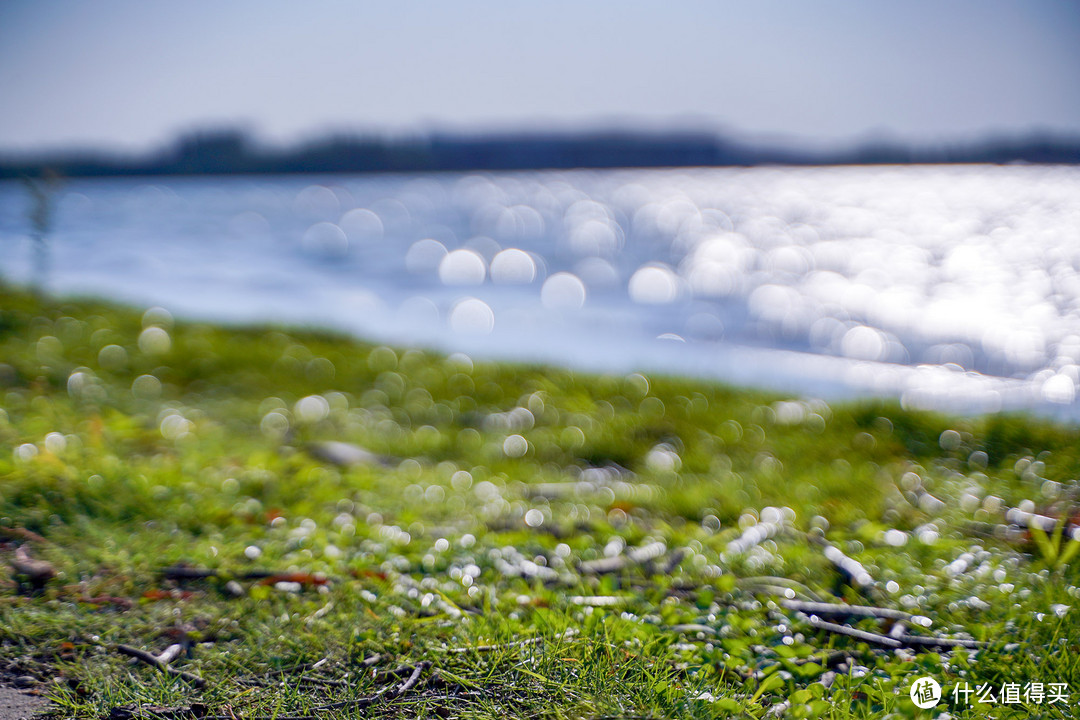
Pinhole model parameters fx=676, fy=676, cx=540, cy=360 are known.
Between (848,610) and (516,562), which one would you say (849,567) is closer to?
A: (848,610)

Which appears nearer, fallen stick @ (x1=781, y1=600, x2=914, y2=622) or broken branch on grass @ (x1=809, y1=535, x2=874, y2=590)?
fallen stick @ (x1=781, y1=600, x2=914, y2=622)

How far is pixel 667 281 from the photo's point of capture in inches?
631

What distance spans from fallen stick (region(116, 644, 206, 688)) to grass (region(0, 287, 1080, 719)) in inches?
0.9

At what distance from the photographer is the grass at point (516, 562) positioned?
1.80 metres

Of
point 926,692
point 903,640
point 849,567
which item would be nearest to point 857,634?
point 903,640

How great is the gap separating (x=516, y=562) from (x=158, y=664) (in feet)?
4.05

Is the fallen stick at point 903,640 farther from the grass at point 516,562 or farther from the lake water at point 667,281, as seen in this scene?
the lake water at point 667,281

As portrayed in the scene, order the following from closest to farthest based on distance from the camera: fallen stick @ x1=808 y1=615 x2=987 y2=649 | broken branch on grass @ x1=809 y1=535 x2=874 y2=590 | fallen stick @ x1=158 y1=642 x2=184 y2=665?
fallen stick @ x1=158 y1=642 x2=184 y2=665 → fallen stick @ x1=808 y1=615 x2=987 y2=649 → broken branch on grass @ x1=809 y1=535 x2=874 y2=590

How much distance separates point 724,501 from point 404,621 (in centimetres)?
204

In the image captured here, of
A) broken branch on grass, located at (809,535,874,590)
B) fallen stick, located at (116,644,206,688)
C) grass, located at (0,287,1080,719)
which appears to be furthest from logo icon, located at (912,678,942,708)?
fallen stick, located at (116,644,206,688)

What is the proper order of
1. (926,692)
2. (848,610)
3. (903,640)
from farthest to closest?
(848,610), (903,640), (926,692)

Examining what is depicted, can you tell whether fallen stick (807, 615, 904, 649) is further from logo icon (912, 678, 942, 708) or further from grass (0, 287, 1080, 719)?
logo icon (912, 678, 942, 708)

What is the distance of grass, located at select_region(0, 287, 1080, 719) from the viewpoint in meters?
1.80

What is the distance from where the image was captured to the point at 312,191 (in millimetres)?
47562
